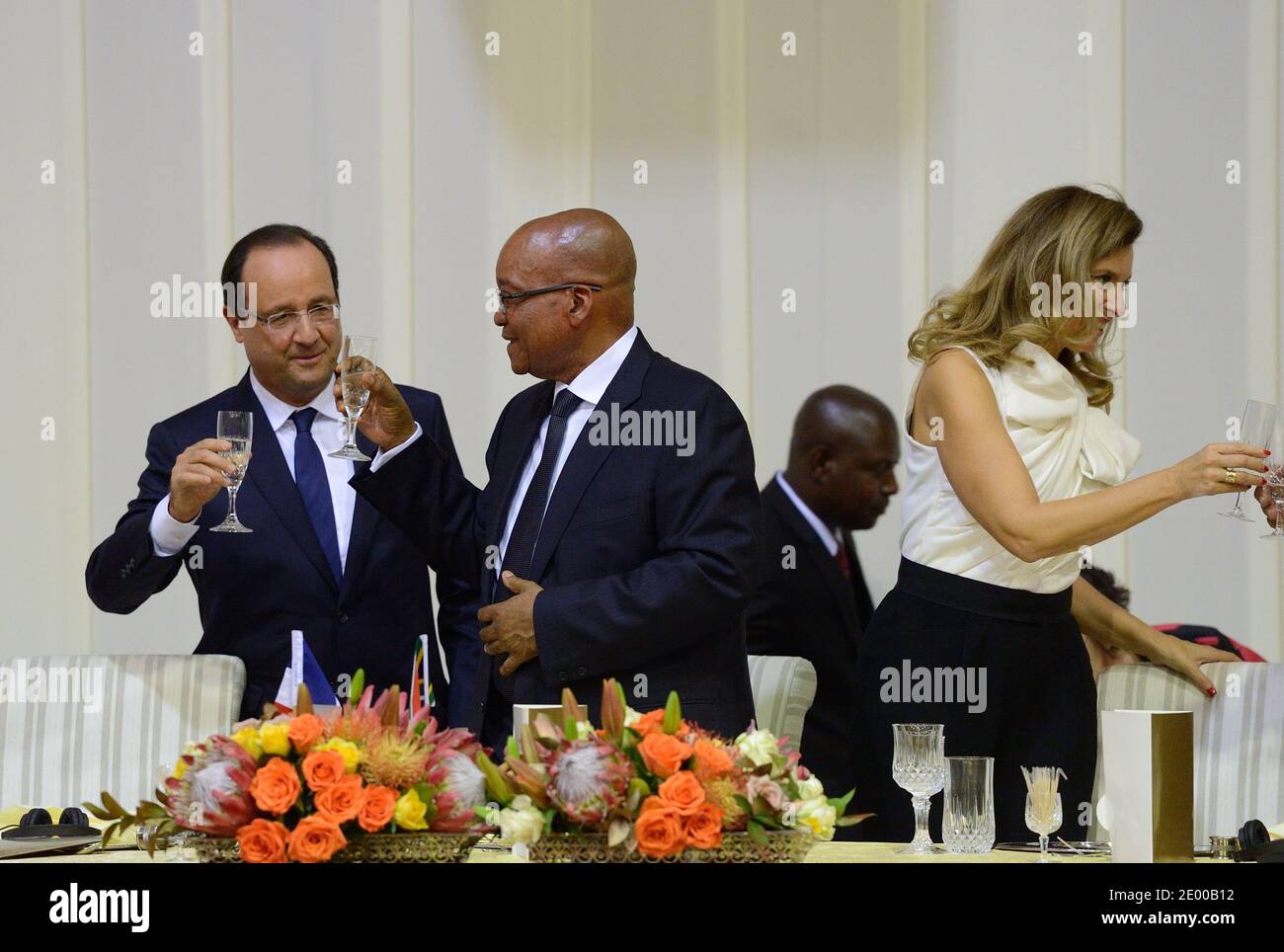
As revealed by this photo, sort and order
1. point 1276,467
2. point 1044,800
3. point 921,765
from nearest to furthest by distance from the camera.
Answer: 1. point 1044,800
2. point 921,765
3. point 1276,467

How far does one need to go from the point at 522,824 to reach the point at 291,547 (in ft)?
5.59

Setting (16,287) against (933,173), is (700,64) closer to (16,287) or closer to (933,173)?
(933,173)

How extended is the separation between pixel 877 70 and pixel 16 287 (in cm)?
287

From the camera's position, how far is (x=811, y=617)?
428 centimetres

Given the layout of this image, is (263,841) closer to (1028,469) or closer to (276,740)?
(276,740)

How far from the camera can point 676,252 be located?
5.10 m

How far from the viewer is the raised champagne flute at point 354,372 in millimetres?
2861

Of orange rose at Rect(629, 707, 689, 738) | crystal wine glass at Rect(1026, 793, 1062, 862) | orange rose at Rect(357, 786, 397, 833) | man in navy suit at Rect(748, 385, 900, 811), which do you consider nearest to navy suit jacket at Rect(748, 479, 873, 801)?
man in navy suit at Rect(748, 385, 900, 811)

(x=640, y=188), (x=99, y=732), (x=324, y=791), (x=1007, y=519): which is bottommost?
(x=99, y=732)

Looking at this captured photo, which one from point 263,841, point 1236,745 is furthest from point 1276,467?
point 263,841

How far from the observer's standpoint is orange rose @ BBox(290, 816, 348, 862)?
5.62 ft
